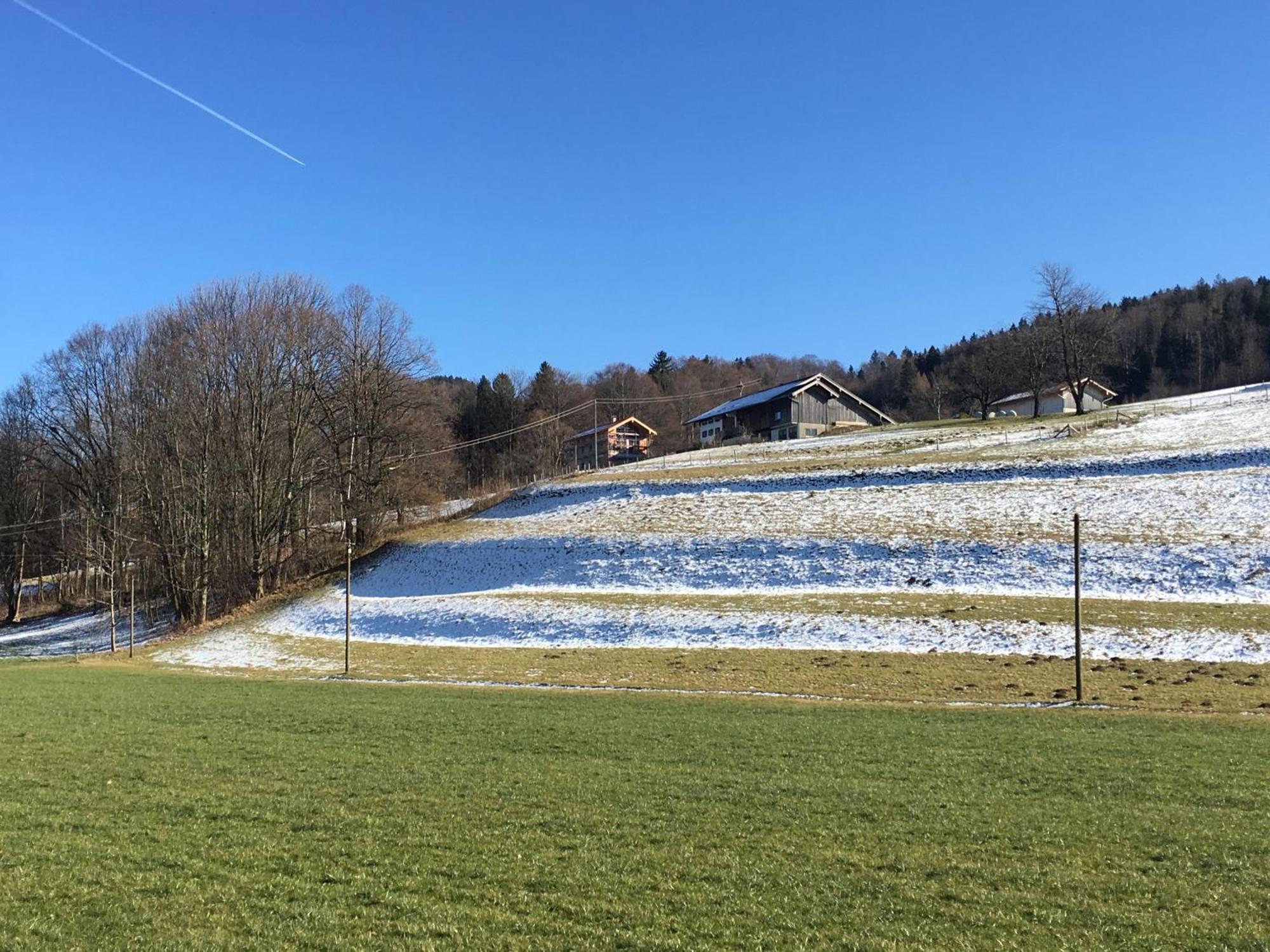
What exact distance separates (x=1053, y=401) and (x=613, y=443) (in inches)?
2194

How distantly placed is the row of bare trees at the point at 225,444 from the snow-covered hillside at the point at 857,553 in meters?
6.52

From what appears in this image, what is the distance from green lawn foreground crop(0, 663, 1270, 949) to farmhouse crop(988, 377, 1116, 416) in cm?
9225

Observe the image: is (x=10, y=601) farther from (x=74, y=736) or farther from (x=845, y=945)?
(x=845, y=945)

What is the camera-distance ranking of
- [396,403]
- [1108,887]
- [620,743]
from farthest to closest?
[396,403]
[620,743]
[1108,887]

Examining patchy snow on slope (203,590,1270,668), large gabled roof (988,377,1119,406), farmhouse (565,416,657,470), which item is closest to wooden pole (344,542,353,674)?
patchy snow on slope (203,590,1270,668)

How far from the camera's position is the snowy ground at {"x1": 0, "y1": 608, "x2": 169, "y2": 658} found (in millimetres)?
43250

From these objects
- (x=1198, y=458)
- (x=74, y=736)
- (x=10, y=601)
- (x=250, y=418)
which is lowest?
(x=10, y=601)

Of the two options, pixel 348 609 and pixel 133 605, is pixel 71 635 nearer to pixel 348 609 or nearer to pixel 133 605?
pixel 133 605

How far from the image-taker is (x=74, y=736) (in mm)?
13492

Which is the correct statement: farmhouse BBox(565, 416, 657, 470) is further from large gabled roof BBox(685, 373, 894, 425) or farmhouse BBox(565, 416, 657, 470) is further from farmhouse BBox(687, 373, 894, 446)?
farmhouse BBox(687, 373, 894, 446)

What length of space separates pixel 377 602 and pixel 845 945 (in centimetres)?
3632

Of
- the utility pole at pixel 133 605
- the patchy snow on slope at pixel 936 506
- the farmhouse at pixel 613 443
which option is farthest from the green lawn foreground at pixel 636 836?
the farmhouse at pixel 613 443

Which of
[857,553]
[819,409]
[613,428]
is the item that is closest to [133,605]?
[857,553]

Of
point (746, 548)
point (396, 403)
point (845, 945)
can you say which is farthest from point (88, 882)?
point (396, 403)
